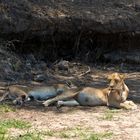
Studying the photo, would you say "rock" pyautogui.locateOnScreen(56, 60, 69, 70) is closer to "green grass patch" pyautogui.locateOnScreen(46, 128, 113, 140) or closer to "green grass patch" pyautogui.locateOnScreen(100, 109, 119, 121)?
"green grass patch" pyautogui.locateOnScreen(100, 109, 119, 121)

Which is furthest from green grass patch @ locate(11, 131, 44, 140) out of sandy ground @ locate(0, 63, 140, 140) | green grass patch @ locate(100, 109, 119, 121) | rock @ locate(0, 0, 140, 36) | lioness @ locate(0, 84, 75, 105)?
rock @ locate(0, 0, 140, 36)

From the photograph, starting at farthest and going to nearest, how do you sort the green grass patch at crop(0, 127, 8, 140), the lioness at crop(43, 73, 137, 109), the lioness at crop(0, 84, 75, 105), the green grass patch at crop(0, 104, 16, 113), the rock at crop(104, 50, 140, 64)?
the rock at crop(104, 50, 140, 64) → the lioness at crop(0, 84, 75, 105) → the lioness at crop(43, 73, 137, 109) → the green grass patch at crop(0, 104, 16, 113) → the green grass patch at crop(0, 127, 8, 140)

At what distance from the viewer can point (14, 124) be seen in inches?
325

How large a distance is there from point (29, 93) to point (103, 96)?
4.49 ft

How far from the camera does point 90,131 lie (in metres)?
8.04

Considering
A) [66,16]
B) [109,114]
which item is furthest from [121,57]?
[109,114]

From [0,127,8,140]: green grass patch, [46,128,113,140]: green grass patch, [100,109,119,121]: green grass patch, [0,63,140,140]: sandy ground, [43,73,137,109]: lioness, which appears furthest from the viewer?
[43,73,137,109]: lioness

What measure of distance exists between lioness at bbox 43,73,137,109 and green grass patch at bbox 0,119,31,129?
1.46 meters

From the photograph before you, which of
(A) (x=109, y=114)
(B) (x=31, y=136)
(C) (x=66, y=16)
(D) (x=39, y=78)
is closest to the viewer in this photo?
(B) (x=31, y=136)

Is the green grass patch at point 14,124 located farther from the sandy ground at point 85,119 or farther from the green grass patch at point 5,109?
the green grass patch at point 5,109

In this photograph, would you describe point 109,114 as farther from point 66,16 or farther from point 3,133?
point 66,16

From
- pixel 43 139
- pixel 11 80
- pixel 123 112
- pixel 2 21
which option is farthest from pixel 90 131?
pixel 2 21

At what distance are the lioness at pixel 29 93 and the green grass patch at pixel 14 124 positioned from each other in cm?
135

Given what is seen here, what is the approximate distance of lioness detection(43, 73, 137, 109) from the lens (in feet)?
32.4
